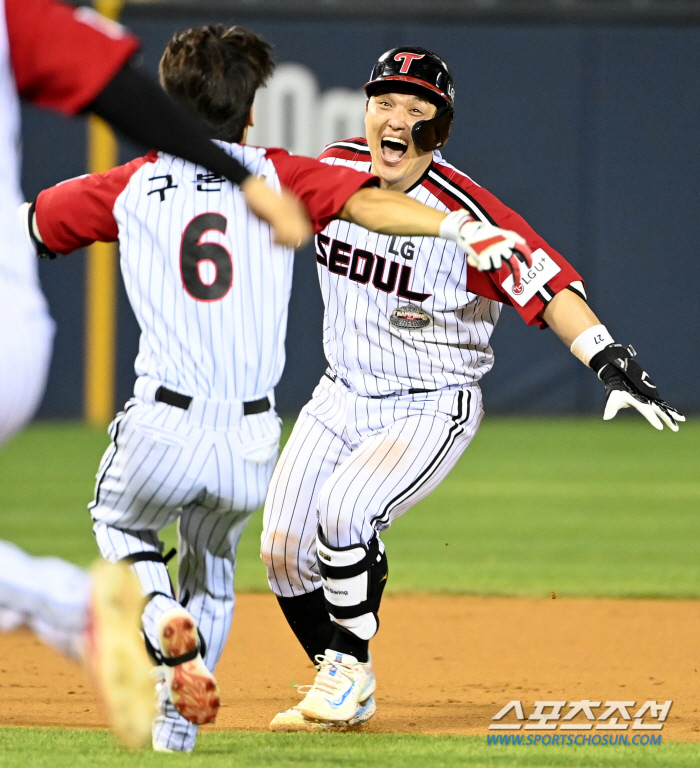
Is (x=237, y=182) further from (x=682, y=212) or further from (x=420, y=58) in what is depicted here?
(x=682, y=212)

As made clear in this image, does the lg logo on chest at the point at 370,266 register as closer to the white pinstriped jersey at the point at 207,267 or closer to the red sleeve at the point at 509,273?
the red sleeve at the point at 509,273

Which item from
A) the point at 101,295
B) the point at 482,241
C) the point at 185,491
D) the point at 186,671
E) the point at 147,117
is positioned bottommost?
the point at 101,295

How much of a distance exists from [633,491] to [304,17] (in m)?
6.60

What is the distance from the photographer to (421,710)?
4.17 m

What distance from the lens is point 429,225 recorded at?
9.42 ft

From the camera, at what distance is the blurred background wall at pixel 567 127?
13.4m

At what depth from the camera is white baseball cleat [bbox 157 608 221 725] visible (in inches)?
110

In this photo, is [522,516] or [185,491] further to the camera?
[522,516]

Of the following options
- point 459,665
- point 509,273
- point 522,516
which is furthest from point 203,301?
point 522,516

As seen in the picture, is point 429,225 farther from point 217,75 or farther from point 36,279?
point 36,279

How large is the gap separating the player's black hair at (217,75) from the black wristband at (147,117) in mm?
439

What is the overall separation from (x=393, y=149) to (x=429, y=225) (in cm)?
137

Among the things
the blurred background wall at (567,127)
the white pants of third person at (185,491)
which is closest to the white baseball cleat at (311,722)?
the white pants of third person at (185,491)

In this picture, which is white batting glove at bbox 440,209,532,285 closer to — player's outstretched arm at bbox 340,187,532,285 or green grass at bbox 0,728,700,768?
player's outstretched arm at bbox 340,187,532,285
